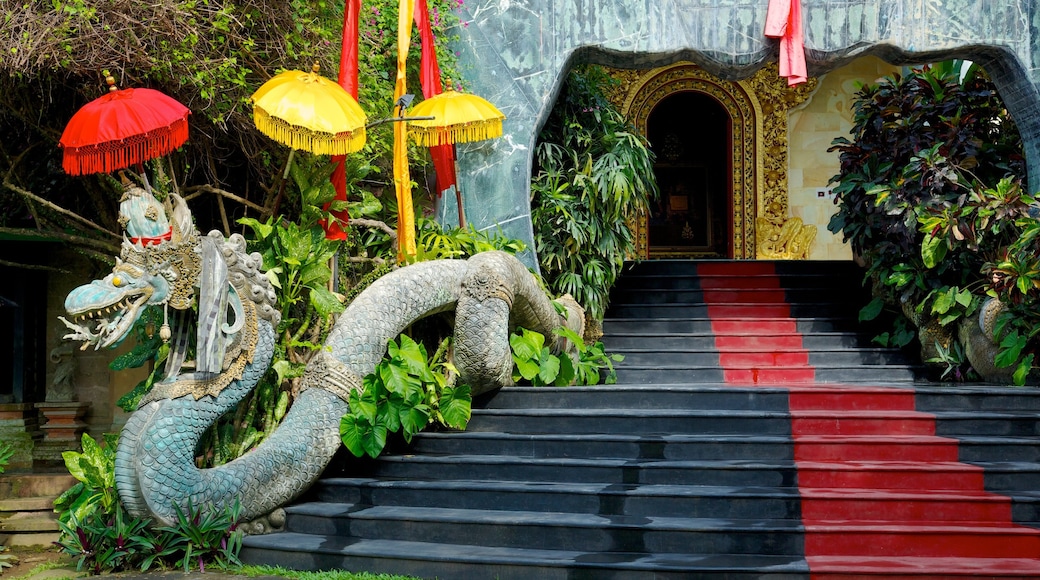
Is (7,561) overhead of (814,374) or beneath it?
beneath

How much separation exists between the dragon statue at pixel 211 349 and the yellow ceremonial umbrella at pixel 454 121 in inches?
50.0

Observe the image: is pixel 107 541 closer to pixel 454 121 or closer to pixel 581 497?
pixel 581 497

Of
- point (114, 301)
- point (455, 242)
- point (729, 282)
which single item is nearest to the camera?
point (114, 301)

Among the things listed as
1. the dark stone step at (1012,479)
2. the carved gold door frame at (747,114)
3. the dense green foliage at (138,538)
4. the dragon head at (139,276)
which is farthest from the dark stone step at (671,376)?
the carved gold door frame at (747,114)

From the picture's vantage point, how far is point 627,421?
6121 mm

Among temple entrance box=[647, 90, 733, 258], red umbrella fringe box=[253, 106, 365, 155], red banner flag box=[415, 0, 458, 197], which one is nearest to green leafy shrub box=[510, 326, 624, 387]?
red banner flag box=[415, 0, 458, 197]

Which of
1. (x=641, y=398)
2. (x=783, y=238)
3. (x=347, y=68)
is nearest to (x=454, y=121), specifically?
(x=347, y=68)

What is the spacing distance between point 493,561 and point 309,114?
265 centimetres

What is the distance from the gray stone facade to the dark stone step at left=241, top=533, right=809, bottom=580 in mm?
3222

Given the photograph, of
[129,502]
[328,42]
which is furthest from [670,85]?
[129,502]

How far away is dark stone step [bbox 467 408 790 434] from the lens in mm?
5973

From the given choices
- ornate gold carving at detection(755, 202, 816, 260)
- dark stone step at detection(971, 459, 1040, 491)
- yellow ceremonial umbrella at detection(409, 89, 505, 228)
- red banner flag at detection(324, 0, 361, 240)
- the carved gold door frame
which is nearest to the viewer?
dark stone step at detection(971, 459, 1040, 491)

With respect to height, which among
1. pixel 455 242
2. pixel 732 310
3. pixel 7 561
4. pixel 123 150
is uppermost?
pixel 123 150

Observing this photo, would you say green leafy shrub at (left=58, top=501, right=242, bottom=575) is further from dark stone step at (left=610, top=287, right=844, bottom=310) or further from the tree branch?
dark stone step at (left=610, top=287, right=844, bottom=310)
